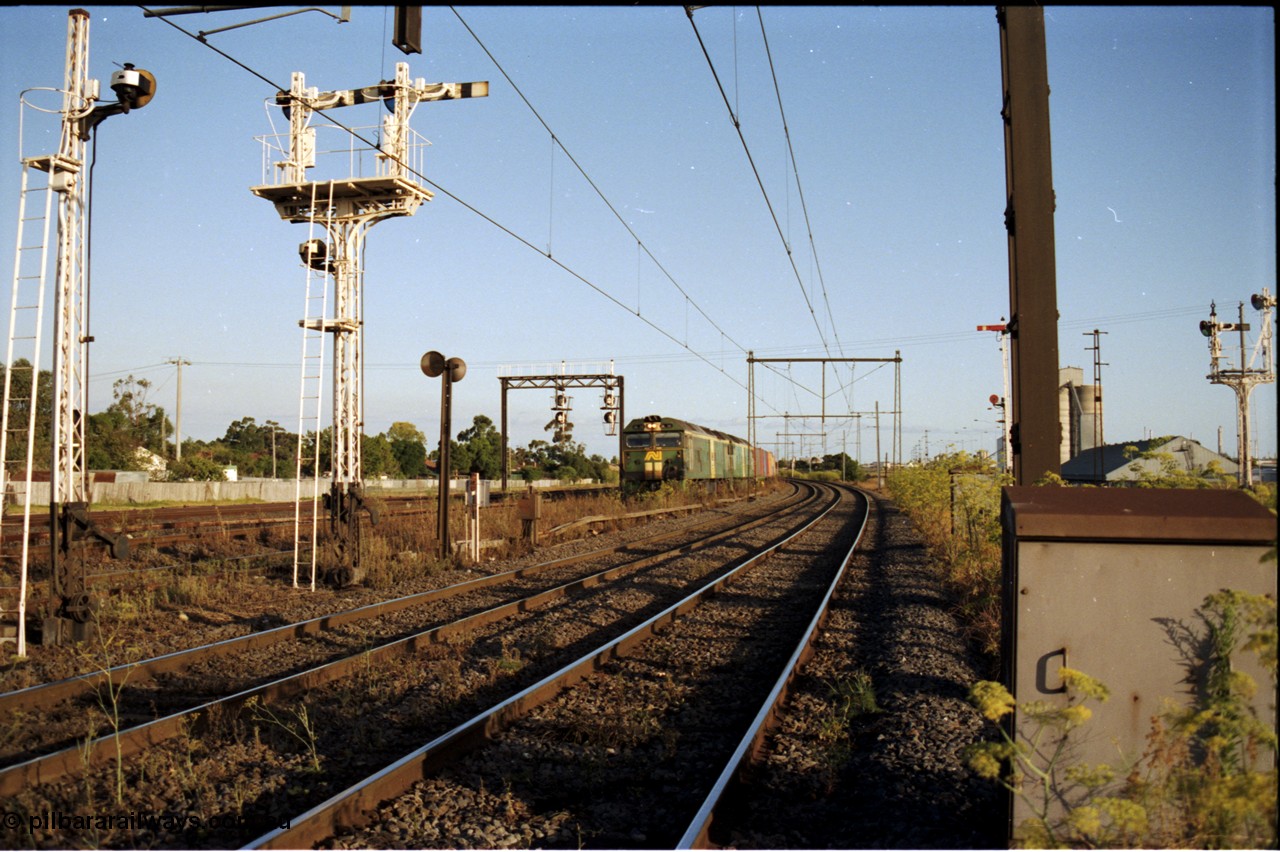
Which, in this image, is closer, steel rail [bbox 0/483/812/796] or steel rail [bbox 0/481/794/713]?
steel rail [bbox 0/483/812/796]

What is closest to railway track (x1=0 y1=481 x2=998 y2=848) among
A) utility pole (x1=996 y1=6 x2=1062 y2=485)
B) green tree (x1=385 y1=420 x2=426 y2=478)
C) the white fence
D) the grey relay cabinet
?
the grey relay cabinet

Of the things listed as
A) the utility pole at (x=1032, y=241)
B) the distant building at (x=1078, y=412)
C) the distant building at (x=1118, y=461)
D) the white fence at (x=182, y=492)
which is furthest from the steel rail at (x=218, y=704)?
the distant building at (x=1078, y=412)

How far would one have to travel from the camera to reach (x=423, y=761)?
5020 millimetres

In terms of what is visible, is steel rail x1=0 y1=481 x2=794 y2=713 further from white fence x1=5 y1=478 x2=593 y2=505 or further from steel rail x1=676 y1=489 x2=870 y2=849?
white fence x1=5 y1=478 x2=593 y2=505

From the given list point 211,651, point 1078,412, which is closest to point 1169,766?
point 211,651

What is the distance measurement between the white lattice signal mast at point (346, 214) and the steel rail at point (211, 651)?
2063mm

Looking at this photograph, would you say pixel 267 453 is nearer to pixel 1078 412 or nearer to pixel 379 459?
pixel 379 459

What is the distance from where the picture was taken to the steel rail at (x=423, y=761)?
4.14m

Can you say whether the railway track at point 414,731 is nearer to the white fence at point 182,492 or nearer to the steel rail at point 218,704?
the steel rail at point 218,704

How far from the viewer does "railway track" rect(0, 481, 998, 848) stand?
14.7 feet

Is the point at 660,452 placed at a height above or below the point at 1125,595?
above

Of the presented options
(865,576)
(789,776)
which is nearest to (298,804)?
(789,776)

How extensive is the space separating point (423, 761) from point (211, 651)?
4104 mm

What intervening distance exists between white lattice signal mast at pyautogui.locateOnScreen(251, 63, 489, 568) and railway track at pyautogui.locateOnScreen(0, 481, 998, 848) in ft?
11.8
